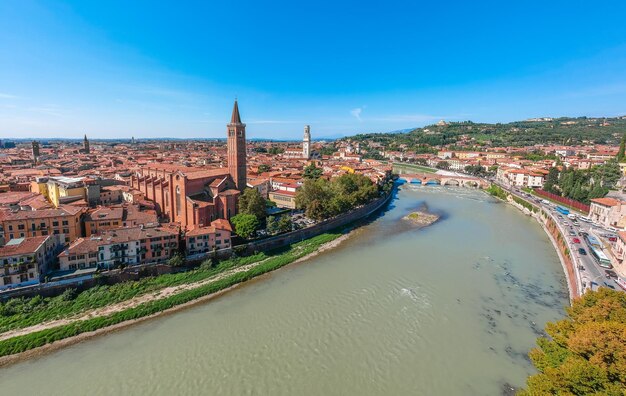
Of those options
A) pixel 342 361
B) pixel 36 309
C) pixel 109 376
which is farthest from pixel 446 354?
pixel 36 309

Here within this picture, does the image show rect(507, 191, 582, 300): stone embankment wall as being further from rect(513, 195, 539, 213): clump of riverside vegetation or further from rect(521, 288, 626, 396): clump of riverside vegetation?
rect(521, 288, 626, 396): clump of riverside vegetation

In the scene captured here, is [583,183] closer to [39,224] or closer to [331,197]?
[331,197]

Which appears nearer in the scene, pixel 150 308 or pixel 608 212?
pixel 150 308

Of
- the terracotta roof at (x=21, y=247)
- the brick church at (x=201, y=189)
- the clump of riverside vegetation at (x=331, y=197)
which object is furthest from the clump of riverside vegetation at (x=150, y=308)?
the brick church at (x=201, y=189)

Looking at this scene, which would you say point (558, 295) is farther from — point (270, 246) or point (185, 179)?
point (185, 179)

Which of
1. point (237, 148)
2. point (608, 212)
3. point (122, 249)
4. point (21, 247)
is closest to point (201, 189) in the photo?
point (237, 148)

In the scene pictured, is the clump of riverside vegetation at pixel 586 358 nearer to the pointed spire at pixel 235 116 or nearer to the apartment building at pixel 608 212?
the apartment building at pixel 608 212
